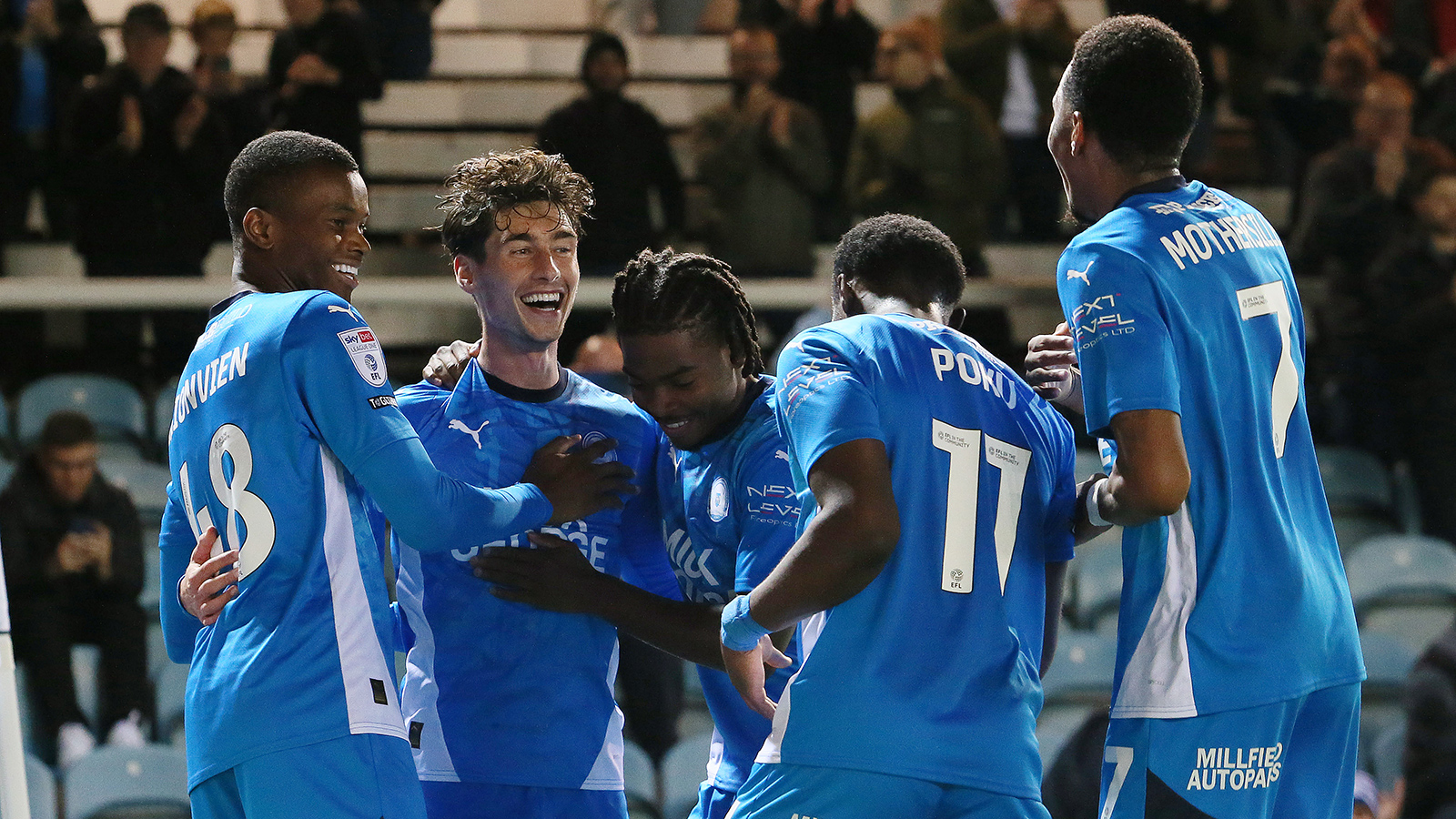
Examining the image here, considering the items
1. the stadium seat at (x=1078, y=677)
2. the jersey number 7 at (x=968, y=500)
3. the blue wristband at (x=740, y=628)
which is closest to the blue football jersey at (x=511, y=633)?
the blue wristband at (x=740, y=628)

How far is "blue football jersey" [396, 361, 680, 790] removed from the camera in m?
3.40

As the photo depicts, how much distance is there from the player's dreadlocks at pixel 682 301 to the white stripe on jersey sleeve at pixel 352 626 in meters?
0.77

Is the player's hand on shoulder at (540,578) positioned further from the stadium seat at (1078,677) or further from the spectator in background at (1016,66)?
the spectator in background at (1016,66)

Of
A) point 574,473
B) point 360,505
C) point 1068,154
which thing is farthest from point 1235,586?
point 360,505

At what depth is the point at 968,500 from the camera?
8.83 feet

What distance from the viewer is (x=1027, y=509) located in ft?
9.16

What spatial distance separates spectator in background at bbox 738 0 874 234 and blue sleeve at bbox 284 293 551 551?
584cm

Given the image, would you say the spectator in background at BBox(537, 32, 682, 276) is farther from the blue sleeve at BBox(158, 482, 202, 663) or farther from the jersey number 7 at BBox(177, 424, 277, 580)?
the jersey number 7 at BBox(177, 424, 277, 580)

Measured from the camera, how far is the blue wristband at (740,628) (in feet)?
9.05

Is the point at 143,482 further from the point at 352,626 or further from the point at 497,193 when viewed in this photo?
the point at 352,626

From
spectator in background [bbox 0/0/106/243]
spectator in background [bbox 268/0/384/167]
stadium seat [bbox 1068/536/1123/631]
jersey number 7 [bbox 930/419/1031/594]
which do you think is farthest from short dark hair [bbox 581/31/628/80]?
jersey number 7 [bbox 930/419/1031/594]

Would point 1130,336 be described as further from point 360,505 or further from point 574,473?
point 360,505

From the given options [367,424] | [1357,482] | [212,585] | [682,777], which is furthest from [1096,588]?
[212,585]

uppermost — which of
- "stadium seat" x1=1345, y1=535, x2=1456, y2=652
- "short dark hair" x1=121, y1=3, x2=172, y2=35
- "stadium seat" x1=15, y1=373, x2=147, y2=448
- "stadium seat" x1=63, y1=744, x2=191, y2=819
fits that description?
"short dark hair" x1=121, y1=3, x2=172, y2=35
